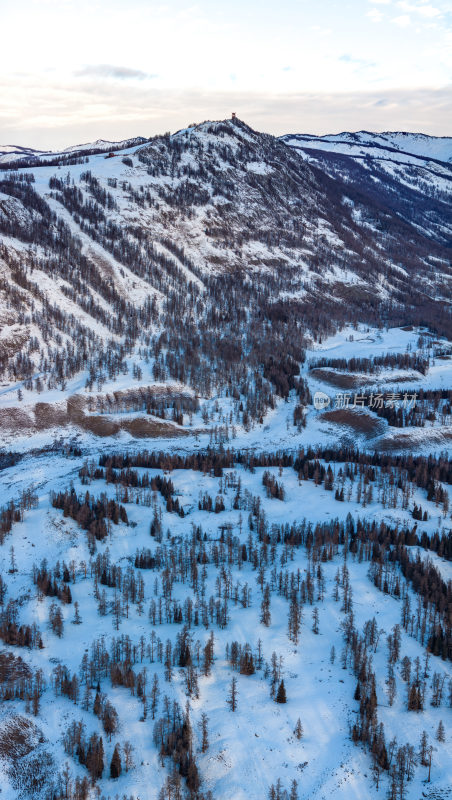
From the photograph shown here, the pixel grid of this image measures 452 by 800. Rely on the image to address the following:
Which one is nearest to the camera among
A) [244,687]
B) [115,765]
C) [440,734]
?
[115,765]

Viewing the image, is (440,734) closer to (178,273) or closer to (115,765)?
(115,765)

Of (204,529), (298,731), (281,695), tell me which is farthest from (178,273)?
(298,731)

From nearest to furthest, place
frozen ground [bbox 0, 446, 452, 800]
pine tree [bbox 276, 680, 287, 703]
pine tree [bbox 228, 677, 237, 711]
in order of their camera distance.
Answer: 1. frozen ground [bbox 0, 446, 452, 800]
2. pine tree [bbox 228, 677, 237, 711]
3. pine tree [bbox 276, 680, 287, 703]

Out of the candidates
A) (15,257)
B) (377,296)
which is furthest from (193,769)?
(377,296)

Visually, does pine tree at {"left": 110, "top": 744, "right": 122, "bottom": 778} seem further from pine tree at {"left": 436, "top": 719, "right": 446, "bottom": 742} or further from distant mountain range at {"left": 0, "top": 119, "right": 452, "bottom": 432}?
distant mountain range at {"left": 0, "top": 119, "right": 452, "bottom": 432}

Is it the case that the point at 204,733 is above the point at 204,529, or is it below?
above

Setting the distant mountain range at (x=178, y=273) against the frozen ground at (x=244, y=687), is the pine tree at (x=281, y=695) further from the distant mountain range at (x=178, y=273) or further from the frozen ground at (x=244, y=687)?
the distant mountain range at (x=178, y=273)

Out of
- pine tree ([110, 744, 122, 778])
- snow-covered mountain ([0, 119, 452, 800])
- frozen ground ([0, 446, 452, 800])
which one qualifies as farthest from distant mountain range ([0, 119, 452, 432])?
pine tree ([110, 744, 122, 778])

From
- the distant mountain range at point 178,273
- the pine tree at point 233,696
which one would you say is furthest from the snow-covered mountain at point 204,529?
the distant mountain range at point 178,273

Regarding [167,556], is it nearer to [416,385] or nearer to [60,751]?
[60,751]

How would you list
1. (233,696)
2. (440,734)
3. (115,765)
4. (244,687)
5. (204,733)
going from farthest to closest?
(244,687) → (233,696) → (440,734) → (204,733) → (115,765)

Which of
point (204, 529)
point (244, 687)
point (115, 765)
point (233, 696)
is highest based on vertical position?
point (115, 765)

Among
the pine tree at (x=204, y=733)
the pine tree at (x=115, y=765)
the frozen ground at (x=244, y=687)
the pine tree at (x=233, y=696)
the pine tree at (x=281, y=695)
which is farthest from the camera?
the pine tree at (x=281, y=695)
